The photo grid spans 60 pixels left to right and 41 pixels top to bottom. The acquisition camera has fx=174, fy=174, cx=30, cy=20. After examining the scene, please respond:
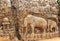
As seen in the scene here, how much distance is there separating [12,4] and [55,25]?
4.37 ft

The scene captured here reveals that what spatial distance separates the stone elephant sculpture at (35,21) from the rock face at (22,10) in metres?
0.12

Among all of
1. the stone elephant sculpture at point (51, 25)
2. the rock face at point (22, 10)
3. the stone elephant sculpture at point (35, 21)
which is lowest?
the stone elephant sculpture at point (51, 25)

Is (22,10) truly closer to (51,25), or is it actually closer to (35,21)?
(35,21)

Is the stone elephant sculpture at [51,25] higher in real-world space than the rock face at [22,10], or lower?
lower

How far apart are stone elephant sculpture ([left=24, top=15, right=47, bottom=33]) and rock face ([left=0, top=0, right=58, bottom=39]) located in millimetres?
116

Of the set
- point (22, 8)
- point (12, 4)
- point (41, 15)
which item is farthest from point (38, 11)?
point (12, 4)

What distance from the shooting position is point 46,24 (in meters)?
4.68

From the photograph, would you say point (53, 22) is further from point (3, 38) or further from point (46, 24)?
point (3, 38)

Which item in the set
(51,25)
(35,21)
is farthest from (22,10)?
(51,25)

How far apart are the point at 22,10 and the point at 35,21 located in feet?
1.49

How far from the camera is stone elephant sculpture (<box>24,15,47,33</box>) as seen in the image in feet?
14.8

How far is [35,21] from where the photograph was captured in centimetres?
454

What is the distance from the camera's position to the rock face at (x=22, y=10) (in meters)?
4.57

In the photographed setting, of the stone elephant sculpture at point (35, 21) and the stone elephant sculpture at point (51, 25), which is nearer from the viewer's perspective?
the stone elephant sculpture at point (35, 21)
